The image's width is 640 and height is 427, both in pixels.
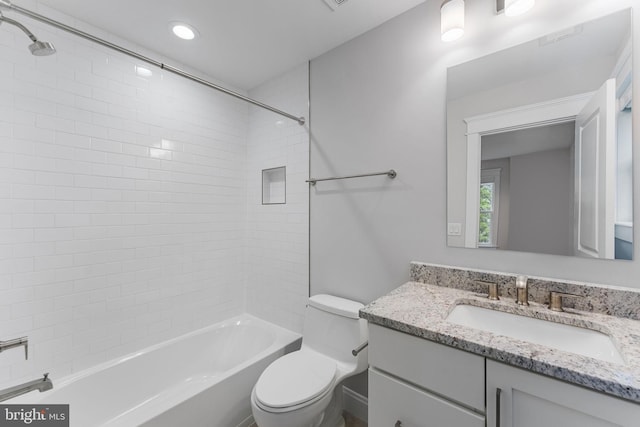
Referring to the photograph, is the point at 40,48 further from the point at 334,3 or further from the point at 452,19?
the point at 452,19

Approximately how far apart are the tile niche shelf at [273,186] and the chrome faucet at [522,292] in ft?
5.69

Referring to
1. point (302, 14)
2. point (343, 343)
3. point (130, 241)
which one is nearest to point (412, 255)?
point (343, 343)

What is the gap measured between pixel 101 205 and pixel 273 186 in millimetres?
1255

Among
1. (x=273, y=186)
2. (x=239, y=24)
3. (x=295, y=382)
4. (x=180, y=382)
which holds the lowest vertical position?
(x=180, y=382)

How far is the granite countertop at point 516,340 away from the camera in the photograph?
2.08 ft

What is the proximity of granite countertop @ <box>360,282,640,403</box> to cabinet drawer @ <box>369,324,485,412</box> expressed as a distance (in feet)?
0.11

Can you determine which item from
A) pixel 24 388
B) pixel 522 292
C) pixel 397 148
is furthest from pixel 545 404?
pixel 24 388

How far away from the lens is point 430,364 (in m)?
0.88

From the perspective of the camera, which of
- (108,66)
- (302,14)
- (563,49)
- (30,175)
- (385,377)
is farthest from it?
(108,66)

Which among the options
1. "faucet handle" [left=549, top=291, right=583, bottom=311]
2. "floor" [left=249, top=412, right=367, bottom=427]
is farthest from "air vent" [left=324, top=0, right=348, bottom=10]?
"floor" [left=249, top=412, right=367, bottom=427]

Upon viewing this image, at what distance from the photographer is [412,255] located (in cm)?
155

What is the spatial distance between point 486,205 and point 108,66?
245cm

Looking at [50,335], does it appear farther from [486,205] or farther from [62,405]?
[486,205]

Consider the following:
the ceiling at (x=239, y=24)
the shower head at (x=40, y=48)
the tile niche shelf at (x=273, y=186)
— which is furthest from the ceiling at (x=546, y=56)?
the shower head at (x=40, y=48)
